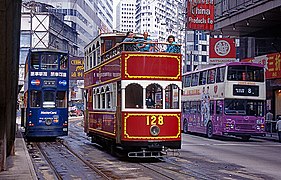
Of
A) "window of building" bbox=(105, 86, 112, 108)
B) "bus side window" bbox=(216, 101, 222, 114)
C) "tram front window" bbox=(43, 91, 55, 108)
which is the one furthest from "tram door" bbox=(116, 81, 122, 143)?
"bus side window" bbox=(216, 101, 222, 114)

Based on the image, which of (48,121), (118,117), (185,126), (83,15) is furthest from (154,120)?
(83,15)

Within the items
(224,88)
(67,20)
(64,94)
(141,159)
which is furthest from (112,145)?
(67,20)

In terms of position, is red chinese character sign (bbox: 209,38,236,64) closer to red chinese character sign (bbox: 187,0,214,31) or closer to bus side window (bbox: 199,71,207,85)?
bus side window (bbox: 199,71,207,85)

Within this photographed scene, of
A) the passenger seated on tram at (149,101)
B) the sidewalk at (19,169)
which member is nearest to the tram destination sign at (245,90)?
the passenger seated on tram at (149,101)

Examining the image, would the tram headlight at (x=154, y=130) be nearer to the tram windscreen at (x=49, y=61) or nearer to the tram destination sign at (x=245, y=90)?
the tram windscreen at (x=49, y=61)

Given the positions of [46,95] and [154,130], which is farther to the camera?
[46,95]

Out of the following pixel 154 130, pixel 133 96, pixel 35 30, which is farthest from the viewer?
pixel 35 30

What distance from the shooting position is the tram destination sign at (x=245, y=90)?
25.8 meters

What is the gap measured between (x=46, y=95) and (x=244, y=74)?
10.5 m

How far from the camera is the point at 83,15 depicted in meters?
83.5

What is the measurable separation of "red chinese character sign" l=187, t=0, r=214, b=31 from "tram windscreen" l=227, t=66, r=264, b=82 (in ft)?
10.0

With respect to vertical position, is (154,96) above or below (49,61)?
below

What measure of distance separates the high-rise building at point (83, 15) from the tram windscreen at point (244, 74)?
35337 mm

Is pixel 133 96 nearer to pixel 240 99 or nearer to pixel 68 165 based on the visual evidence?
pixel 68 165
